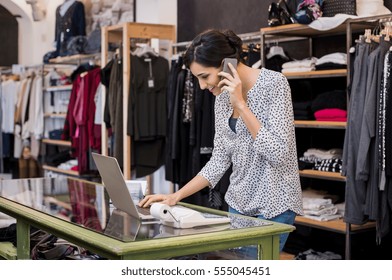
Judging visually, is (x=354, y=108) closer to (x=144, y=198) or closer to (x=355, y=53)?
(x=355, y=53)

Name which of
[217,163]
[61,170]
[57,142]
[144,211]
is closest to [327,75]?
[217,163]

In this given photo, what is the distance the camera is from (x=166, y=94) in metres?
6.21

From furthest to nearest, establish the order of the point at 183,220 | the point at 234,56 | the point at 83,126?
the point at 83,126, the point at 234,56, the point at 183,220

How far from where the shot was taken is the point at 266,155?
242cm

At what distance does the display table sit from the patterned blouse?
0.56ft

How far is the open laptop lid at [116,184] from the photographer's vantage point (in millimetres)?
2309

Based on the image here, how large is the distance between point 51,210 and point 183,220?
66cm

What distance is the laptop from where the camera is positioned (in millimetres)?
2309

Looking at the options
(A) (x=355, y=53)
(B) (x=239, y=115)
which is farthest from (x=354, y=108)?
(B) (x=239, y=115)

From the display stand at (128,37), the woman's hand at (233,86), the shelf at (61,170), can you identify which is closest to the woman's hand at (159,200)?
the woman's hand at (233,86)

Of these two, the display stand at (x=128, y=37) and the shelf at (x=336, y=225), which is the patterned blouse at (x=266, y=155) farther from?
the display stand at (x=128, y=37)

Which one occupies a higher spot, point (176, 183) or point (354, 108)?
point (354, 108)

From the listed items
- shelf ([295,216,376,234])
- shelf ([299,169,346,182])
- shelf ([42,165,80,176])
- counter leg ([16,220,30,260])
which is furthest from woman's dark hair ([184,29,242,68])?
shelf ([42,165,80,176])

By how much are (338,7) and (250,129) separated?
2.32 m
